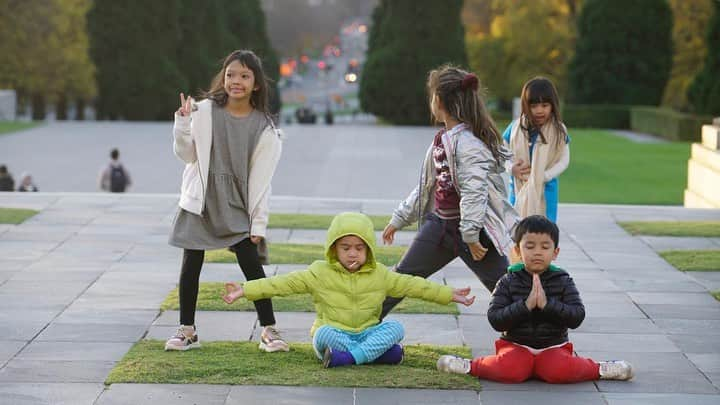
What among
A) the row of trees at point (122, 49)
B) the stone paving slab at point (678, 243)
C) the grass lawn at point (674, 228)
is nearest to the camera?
the stone paving slab at point (678, 243)

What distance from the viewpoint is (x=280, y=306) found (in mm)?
7945

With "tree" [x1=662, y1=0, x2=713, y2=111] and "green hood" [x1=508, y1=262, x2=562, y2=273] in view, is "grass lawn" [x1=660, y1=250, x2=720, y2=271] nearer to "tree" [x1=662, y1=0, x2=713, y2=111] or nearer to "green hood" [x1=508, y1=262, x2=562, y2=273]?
"green hood" [x1=508, y1=262, x2=562, y2=273]

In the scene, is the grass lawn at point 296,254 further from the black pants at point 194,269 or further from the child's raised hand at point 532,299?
the child's raised hand at point 532,299

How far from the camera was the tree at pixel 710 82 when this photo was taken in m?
32.9

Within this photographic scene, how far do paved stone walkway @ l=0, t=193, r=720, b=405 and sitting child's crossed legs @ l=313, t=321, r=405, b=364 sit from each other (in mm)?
413

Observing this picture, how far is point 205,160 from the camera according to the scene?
650 centimetres

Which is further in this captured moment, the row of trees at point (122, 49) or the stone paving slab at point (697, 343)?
the row of trees at point (122, 49)

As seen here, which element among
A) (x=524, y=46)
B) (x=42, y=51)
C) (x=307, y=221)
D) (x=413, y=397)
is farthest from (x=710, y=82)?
(x=413, y=397)

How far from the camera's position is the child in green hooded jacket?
→ 615cm

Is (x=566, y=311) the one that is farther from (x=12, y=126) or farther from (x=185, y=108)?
(x=12, y=126)

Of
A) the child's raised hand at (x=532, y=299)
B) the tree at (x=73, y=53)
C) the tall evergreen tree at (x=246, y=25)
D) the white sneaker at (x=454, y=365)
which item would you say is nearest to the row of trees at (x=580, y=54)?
the tall evergreen tree at (x=246, y=25)

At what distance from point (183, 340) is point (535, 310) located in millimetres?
1924

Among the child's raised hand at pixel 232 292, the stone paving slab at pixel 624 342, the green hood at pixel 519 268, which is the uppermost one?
Result: the green hood at pixel 519 268

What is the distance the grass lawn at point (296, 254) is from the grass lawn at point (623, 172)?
8.92 meters
